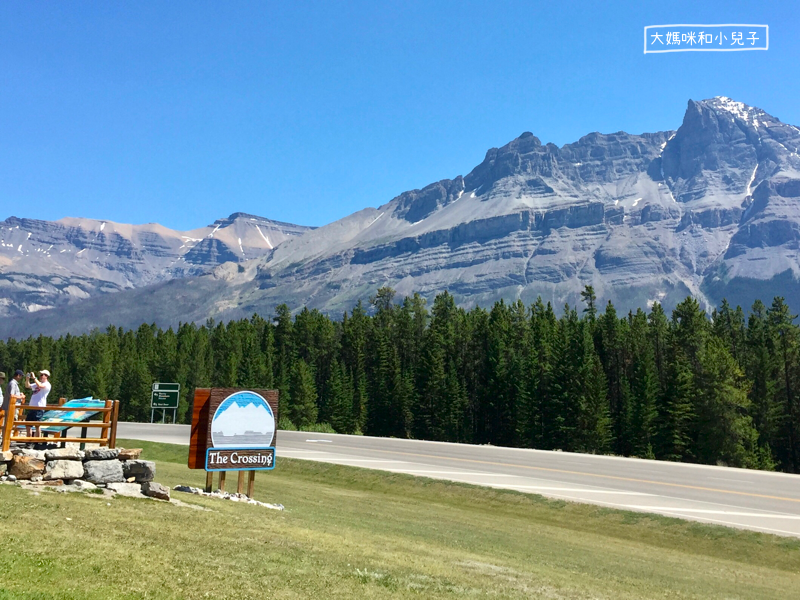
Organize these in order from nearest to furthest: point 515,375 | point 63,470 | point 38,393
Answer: point 63,470, point 38,393, point 515,375

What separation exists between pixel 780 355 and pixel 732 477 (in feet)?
179

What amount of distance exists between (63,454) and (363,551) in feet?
23.8

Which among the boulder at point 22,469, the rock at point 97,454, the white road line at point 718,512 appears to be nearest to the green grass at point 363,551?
the boulder at point 22,469

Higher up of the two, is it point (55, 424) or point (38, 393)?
point (38, 393)

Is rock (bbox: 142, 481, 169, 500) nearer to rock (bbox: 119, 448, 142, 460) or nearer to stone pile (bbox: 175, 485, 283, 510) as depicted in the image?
rock (bbox: 119, 448, 142, 460)

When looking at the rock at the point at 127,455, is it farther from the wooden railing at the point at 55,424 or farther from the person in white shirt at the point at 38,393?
the person in white shirt at the point at 38,393

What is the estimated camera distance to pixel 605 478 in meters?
31.4

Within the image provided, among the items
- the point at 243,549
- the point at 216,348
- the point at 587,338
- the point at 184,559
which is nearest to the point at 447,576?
the point at 243,549

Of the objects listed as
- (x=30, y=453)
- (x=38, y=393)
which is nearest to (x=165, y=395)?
(x=38, y=393)

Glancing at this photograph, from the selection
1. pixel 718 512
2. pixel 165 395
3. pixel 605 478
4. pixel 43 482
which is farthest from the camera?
pixel 165 395

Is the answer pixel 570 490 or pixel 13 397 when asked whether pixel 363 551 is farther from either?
pixel 570 490

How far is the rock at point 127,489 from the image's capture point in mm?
15055

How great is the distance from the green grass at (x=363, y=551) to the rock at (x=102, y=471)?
4.11 ft

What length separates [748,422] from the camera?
209 feet
